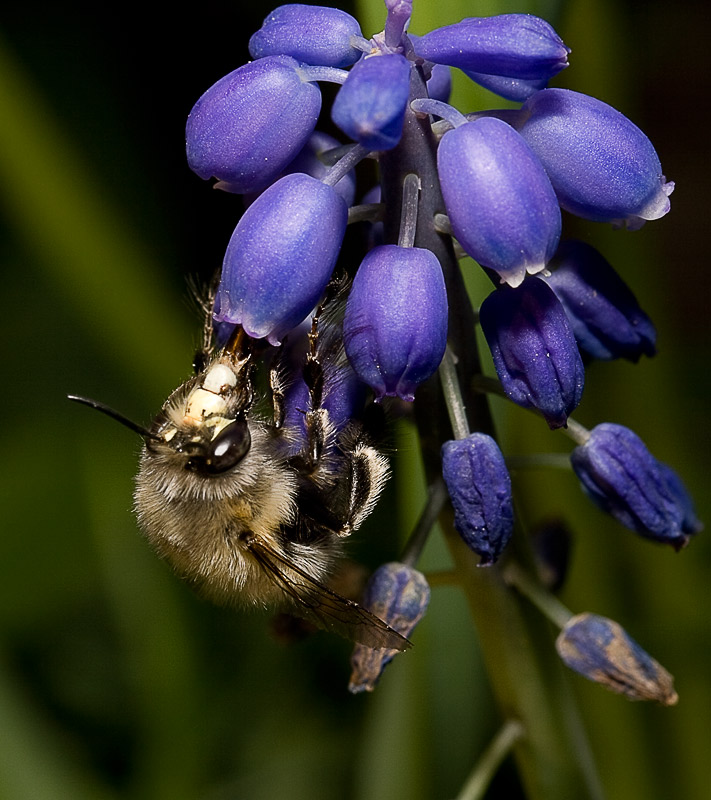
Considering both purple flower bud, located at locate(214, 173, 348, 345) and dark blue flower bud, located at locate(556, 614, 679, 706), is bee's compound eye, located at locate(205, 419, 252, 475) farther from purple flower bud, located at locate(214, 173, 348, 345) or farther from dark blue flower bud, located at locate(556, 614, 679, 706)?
dark blue flower bud, located at locate(556, 614, 679, 706)

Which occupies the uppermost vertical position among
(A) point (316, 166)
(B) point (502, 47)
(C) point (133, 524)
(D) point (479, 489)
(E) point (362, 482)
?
(B) point (502, 47)

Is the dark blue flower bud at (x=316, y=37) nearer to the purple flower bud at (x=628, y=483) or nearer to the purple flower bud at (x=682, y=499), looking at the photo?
the purple flower bud at (x=628, y=483)

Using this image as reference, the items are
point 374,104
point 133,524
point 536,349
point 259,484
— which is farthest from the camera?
point 133,524

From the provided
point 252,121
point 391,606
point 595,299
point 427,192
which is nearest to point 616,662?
point 391,606

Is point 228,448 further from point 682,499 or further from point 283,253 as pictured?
point 682,499

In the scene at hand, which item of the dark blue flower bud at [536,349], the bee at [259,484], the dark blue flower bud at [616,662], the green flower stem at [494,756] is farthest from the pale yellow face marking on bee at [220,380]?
the green flower stem at [494,756]

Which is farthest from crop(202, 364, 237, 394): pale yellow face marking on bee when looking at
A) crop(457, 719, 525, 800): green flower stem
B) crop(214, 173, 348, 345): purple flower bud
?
crop(457, 719, 525, 800): green flower stem

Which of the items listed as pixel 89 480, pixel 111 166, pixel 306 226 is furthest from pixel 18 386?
pixel 306 226
